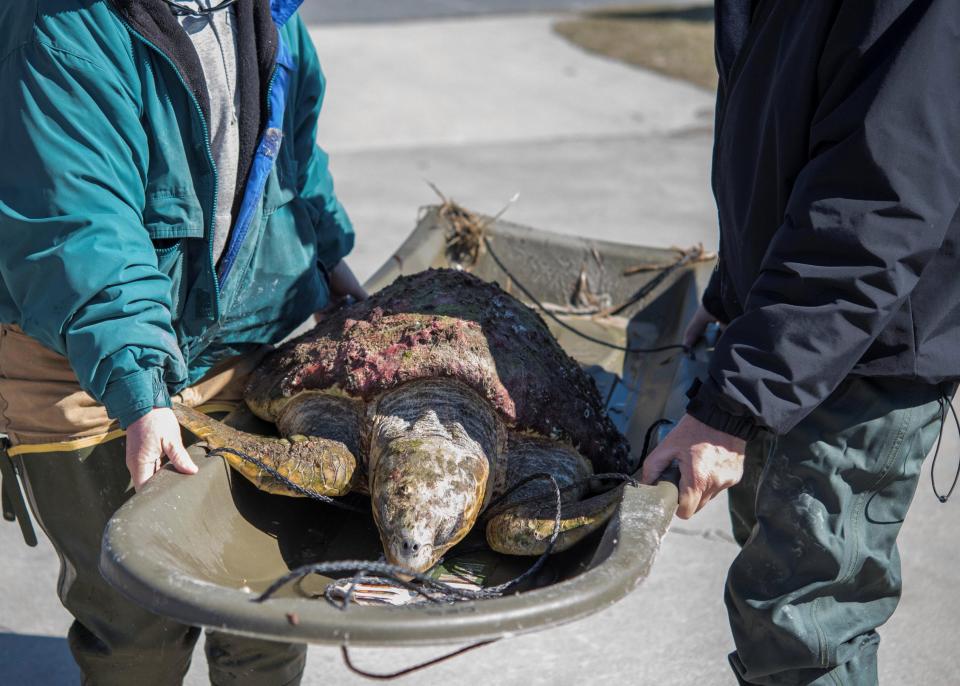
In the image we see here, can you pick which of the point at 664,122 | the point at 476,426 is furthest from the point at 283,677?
the point at 664,122

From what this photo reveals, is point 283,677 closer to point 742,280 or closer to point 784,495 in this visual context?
point 784,495

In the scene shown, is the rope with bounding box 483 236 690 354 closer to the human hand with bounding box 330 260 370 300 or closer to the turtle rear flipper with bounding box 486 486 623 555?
the human hand with bounding box 330 260 370 300

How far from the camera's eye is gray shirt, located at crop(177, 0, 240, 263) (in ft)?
6.26

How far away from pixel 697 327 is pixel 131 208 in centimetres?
156

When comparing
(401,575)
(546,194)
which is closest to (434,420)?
(401,575)

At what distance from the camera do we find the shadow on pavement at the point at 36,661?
2.69m

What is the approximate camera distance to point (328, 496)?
6.73 ft

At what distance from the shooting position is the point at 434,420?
2078 millimetres

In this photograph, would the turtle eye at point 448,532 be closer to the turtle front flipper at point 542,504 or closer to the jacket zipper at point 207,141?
the turtle front flipper at point 542,504

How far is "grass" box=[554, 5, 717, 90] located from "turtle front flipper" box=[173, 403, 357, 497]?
770 centimetres

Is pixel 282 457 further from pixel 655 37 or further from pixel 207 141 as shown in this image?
pixel 655 37

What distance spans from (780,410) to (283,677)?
1.29 metres

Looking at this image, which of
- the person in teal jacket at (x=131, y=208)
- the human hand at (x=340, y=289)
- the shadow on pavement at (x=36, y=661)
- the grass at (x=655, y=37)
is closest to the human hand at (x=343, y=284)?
the human hand at (x=340, y=289)

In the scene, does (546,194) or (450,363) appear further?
(546,194)
